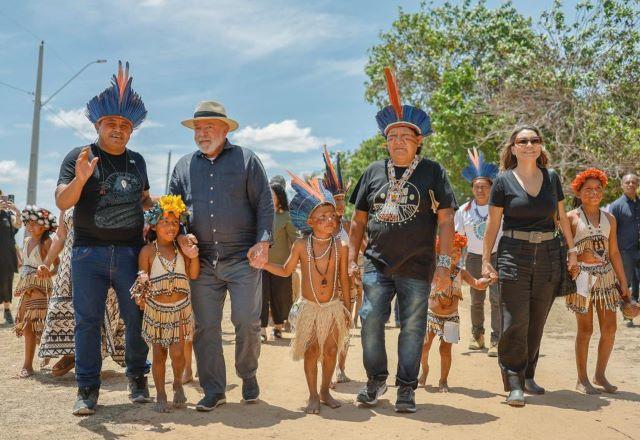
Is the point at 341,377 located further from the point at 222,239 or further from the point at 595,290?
the point at 595,290

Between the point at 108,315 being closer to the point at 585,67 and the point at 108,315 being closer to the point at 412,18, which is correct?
the point at 585,67

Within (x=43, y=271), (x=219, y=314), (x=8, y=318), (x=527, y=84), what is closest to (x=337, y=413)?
(x=219, y=314)

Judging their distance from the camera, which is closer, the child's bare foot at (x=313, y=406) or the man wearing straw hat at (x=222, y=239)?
the child's bare foot at (x=313, y=406)

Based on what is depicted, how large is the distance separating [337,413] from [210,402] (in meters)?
1.00

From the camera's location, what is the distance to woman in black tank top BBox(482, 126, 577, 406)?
5.88 meters

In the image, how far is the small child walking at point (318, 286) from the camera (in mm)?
5555

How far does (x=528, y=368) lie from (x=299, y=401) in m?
2.10

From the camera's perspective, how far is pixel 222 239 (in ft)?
18.2

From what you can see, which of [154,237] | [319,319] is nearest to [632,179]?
[319,319]

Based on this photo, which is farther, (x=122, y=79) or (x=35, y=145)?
(x=35, y=145)

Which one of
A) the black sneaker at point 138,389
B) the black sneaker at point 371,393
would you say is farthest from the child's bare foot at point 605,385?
the black sneaker at point 138,389

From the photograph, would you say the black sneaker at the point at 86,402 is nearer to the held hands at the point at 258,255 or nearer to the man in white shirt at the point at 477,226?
the held hands at the point at 258,255

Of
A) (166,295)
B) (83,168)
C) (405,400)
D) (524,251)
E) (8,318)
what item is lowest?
(405,400)

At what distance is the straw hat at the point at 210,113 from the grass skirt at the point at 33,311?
9.17ft
